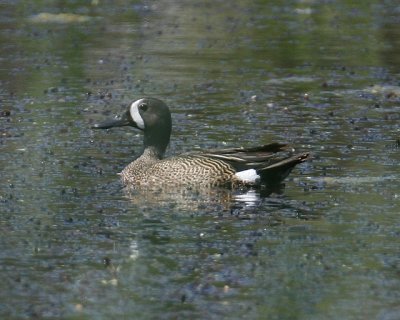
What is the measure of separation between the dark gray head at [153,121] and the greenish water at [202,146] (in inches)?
16.2

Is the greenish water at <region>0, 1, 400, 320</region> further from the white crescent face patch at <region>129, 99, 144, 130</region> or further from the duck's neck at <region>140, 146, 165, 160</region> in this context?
the white crescent face patch at <region>129, 99, 144, 130</region>

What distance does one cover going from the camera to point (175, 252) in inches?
399

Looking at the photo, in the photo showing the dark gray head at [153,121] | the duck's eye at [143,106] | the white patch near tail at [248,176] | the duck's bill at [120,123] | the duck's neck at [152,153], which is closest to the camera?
the white patch near tail at [248,176]

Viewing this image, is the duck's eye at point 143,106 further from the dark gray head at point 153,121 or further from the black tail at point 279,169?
the black tail at point 279,169

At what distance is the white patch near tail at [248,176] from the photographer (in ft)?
41.6

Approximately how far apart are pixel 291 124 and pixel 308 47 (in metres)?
6.16

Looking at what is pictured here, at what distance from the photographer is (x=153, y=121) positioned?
13.6 m

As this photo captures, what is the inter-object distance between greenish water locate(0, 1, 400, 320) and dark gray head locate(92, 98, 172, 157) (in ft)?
1.35

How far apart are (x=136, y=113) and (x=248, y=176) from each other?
1.49 meters

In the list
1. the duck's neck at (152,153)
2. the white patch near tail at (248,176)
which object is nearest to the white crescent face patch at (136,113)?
the duck's neck at (152,153)

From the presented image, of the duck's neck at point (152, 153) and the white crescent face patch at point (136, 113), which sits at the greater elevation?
the white crescent face patch at point (136, 113)

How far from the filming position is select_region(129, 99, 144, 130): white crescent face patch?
13.7 m

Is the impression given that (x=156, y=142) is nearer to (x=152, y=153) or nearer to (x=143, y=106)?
(x=152, y=153)

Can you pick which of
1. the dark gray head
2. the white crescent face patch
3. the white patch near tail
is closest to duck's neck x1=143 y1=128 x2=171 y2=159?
the dark gray head
